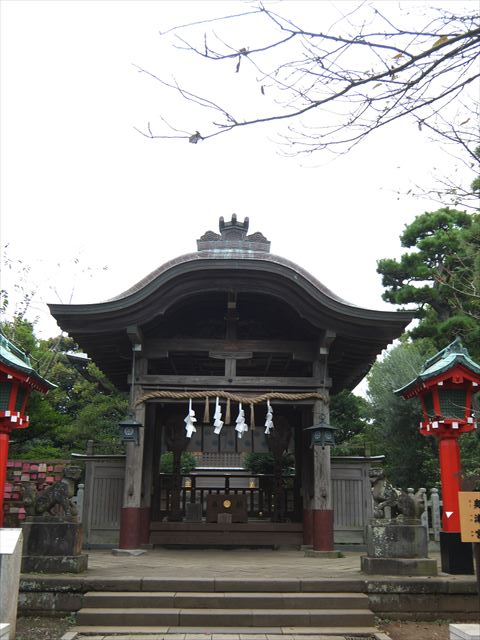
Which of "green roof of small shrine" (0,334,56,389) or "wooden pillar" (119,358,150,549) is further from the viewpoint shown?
"wooden pillar" (119,358,150,549)

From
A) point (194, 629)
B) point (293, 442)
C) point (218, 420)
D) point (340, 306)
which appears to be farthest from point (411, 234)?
point (194, 629)

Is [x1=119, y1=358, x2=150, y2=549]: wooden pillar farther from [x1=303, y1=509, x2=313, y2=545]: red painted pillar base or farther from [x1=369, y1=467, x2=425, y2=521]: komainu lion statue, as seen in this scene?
[x1=369, y1=467, x2=425, y2=521]: komainu lion statue

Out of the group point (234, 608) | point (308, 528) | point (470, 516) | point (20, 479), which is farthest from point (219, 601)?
point (20, 479)

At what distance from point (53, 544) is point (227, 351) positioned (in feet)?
15.5

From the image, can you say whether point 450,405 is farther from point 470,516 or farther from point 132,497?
point 132,497

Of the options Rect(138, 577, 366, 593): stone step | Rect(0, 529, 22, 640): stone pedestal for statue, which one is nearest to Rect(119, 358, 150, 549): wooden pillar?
Rect(138, 577, 366, 593): stone step

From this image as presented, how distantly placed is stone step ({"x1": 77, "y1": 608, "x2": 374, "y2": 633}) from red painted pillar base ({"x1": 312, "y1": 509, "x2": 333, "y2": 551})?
11.9 ft

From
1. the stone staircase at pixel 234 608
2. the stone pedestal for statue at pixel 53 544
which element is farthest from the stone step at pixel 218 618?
the stone pedestal for statue at pixel 53 544

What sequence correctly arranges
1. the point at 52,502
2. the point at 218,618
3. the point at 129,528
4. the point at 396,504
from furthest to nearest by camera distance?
1. the point at 129,528
2. the point at 396,504
3. the point at 52,502
4. the point at 218,618

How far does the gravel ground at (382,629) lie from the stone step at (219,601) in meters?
0.37

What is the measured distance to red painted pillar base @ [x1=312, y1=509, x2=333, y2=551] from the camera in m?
10.6

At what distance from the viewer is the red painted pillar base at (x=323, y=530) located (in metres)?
10.6

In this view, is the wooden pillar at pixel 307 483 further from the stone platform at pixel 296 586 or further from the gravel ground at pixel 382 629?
the gravel ground at pixel 382 629

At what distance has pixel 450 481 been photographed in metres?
9.09
